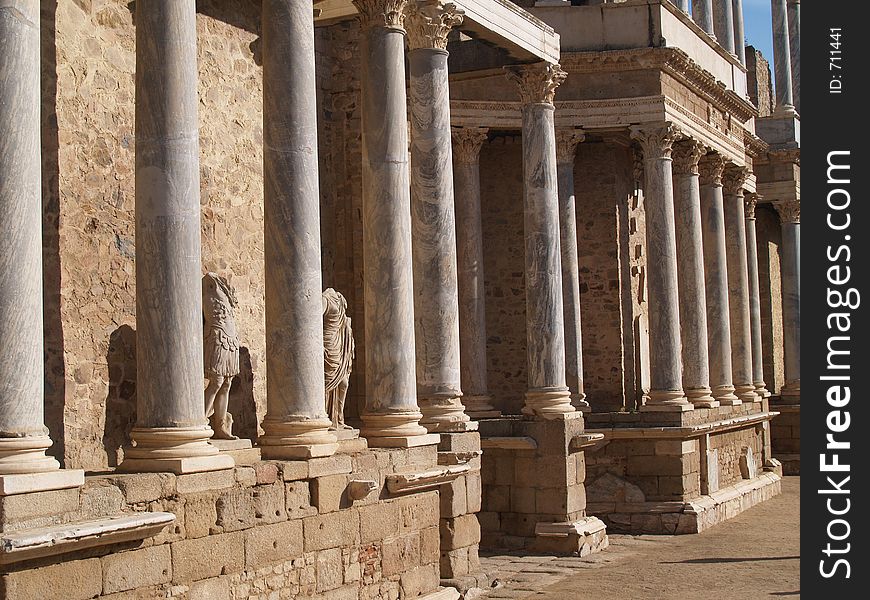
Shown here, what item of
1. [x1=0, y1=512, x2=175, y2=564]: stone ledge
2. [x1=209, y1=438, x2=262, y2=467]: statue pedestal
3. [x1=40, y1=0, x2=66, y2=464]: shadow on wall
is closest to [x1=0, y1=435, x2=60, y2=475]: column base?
[x1=0, y1=512, x2=175, y2=564]: stone ledge

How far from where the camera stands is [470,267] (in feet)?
71.2

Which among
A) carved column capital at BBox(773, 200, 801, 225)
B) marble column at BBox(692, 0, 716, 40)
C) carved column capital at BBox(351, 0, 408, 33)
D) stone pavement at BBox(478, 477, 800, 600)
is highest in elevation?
marble column at BBox(692, 0, 716, 40)

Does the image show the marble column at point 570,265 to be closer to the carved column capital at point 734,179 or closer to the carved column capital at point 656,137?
the carved column capital at point 656,137

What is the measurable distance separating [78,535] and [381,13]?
26.2 feet

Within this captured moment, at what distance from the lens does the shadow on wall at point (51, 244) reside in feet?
40.7

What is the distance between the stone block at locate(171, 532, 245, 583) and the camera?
10359mm

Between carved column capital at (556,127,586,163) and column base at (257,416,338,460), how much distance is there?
11433mm

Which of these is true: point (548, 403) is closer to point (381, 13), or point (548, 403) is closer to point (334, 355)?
point (334, 355)

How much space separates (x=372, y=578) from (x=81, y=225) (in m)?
4.67

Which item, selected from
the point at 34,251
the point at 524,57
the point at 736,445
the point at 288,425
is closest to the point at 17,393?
the point at 34,251

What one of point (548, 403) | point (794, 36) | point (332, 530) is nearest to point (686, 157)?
point (548, 403)

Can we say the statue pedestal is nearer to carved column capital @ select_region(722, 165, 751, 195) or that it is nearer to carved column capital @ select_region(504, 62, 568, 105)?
carved column capital @ select_region(504, 62, 568, 105)

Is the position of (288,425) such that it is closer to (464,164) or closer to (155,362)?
(155,362)
